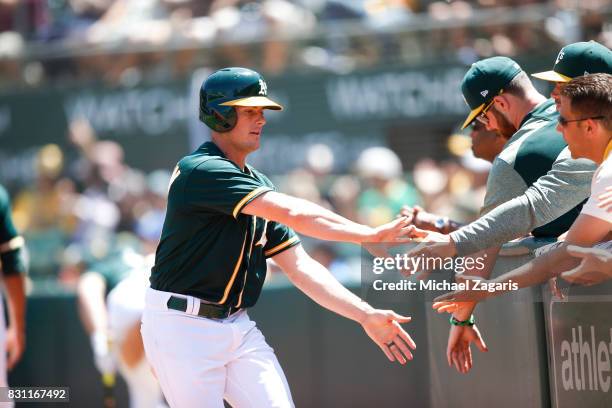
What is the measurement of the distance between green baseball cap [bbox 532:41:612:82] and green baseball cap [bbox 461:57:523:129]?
231 mm

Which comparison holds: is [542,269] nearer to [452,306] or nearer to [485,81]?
[452,306]

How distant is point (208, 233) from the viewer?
4117 millimetres

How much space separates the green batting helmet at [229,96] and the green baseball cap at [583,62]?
4.38 ft

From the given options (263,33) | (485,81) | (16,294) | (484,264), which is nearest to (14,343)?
(16,294)

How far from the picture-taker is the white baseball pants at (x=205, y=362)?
402 cm

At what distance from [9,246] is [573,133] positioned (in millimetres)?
3461

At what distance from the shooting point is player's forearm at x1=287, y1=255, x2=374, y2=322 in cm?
411

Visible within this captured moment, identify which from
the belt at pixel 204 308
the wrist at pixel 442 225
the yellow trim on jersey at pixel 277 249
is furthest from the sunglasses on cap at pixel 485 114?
the belt at pixel 204 308

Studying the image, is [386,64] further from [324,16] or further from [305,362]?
[305,362]

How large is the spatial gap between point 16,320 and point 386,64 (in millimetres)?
5304

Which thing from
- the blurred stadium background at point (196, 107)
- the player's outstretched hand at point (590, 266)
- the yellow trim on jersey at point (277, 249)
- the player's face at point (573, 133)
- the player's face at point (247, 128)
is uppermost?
the blurred stadium background at point (196, 107)

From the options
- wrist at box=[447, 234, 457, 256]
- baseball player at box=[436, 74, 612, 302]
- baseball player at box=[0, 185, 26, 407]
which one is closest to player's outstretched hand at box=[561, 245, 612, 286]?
baseball player at box=[436, 74, 612, 302]

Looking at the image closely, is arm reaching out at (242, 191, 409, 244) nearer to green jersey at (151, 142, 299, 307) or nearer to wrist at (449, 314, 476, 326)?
green jersey at (151, 142, 299, 307)

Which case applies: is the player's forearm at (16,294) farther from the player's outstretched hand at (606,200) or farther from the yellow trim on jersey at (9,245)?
the player's outstretched hand at (606,200)
